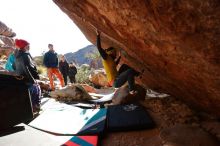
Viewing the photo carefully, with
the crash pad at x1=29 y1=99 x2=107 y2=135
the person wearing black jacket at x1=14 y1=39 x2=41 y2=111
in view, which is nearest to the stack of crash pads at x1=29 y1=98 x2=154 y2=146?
the crash pad at x1=29 y1=99 x2=107 y2=135

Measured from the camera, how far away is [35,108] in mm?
7105

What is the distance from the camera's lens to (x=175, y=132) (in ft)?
16.8

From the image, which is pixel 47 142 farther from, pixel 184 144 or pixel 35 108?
pixel 184 144

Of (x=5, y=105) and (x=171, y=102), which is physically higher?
(x=5, y=105)

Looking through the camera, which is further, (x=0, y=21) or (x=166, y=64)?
(x=0, y=21)

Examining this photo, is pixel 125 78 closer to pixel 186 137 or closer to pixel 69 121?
pixel 69 121

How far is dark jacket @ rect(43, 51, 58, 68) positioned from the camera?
35.6 feet

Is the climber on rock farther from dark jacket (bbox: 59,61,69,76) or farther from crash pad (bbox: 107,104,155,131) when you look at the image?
dark jacket (bbox: 59,61,69,76)

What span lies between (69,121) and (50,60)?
4838 mm

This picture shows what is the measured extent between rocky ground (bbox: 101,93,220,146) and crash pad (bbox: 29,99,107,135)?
576 mm

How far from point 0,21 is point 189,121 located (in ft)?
115

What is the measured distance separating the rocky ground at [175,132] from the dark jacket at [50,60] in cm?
535

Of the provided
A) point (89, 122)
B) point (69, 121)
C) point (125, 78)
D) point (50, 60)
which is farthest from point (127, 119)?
point (50, 60)

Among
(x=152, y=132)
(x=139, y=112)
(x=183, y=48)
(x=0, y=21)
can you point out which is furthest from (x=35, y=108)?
(x=0, y=21)
